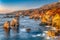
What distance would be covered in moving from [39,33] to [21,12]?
0.27 m

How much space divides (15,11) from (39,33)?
32 centimetres

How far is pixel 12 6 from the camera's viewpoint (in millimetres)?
1118

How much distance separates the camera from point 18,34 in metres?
1.10

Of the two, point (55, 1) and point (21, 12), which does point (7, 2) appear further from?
point (55, 1)

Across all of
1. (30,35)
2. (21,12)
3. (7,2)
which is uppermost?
(7,2)

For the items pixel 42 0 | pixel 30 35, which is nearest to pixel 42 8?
pixel 42 0

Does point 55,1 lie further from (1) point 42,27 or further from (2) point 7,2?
(2) point 7,2

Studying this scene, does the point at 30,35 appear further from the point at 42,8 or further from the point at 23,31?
the point at 42,8

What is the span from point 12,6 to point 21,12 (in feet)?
0.35

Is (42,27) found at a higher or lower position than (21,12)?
lower

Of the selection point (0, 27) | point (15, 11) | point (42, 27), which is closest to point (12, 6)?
point (15, 11)

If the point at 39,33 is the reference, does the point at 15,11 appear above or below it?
above

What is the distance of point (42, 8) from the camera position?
1103mm

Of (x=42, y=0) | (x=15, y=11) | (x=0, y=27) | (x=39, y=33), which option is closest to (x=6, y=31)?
(x=0, y=27)
